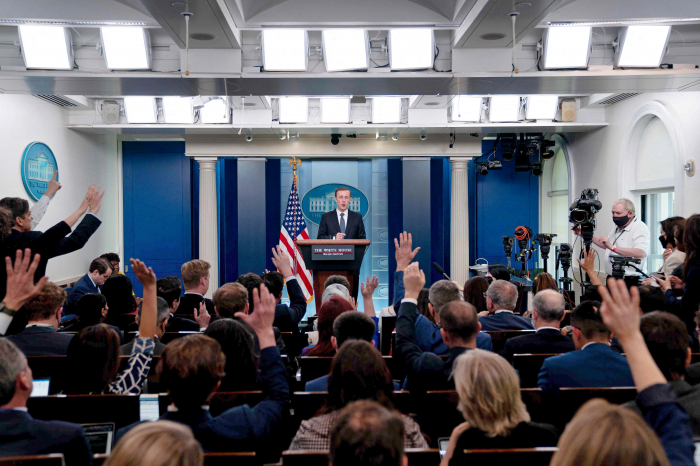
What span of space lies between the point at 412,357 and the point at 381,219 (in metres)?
6.87

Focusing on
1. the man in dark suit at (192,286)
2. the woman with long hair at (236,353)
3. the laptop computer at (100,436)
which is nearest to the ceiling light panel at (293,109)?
the man in dark suit at (192,286)

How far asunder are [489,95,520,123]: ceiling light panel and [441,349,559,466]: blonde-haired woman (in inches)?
227

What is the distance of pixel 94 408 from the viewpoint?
1.84 metres

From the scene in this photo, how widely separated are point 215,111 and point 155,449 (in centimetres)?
613

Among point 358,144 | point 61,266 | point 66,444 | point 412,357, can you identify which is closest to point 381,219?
point 358,144

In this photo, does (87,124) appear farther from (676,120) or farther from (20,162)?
(676,120)

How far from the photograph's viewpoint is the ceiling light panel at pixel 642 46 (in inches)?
164

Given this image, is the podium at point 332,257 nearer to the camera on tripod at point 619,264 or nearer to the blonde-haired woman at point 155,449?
the camera on tripod at point 619,264

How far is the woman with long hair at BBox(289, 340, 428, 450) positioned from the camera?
155 cm

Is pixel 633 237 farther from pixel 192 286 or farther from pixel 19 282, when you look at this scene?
pixel 19 282

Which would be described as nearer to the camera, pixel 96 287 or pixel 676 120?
pixel 96 287

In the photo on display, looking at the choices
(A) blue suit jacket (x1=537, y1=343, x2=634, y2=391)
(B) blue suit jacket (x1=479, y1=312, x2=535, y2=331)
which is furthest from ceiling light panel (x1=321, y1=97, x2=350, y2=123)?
(A) blue suit jacket (x1=537, y1=343, x2=634, y2=391)

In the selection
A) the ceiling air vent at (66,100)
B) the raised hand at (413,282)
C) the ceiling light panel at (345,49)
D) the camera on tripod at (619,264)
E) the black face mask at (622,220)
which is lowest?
the camera on tripod at (619,264)

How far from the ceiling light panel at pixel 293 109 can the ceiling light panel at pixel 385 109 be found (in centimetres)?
93
